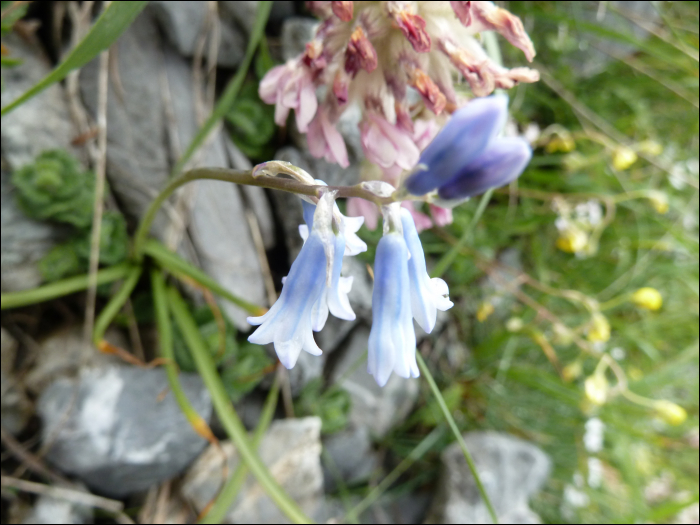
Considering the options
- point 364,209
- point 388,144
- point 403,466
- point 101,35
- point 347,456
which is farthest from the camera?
point 403,466

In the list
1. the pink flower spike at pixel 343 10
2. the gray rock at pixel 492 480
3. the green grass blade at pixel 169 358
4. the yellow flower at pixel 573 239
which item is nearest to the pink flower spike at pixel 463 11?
the pink flower spike at pixel 343 10

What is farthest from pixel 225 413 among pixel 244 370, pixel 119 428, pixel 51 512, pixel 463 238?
pixel 463 238

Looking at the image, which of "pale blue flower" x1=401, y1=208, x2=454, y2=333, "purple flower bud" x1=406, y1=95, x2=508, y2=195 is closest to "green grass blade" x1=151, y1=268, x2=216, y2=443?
"pale blue flower" x1=401, y1=208, x2=454, y2=333

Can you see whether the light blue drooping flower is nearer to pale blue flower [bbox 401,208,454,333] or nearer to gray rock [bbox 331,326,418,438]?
pale blue flower [bbox 401,208,454,333]

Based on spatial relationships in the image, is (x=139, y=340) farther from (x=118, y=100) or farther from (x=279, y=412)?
(x=118, y=100)

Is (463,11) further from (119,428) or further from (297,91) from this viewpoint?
(119,428)

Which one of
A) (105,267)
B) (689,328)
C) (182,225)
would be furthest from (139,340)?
(689,328)

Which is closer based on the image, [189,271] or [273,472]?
[189,271]

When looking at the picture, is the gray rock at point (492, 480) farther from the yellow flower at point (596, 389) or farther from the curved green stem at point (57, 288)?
→ the curved green stem at point (57, 288)
